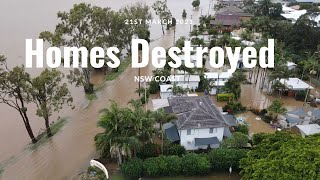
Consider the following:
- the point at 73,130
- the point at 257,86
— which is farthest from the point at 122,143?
the point at 257,86

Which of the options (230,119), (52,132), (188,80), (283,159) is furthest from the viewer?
(188,80)

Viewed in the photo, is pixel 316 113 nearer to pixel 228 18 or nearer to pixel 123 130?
pixel 123 130

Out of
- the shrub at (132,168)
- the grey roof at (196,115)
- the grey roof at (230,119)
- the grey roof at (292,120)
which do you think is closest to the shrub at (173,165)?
the shrub at (132,168)

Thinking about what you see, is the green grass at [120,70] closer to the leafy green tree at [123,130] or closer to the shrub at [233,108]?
the shrub at [233,108]

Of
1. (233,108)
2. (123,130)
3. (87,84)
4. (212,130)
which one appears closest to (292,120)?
(233,108)

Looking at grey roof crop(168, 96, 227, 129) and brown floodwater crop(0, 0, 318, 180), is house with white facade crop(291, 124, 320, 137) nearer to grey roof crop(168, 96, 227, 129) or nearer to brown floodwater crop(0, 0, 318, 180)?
brown floodwater crop(0, 0, 318, 180)

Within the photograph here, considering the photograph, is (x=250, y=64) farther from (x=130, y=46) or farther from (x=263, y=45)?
(x=130, y=46)

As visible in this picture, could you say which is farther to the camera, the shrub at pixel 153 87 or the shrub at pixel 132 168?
the shrub at pixel 153 87
